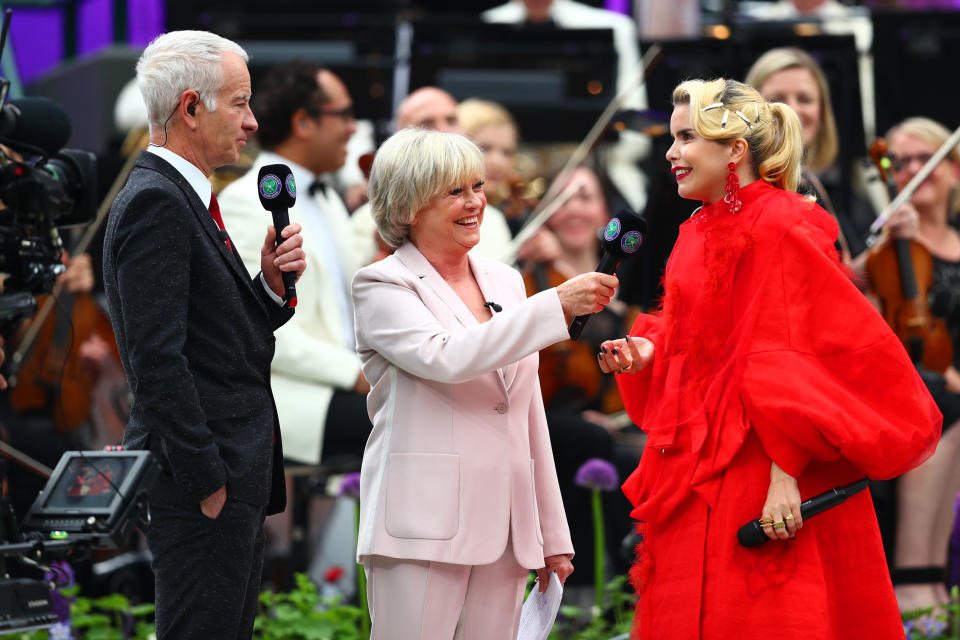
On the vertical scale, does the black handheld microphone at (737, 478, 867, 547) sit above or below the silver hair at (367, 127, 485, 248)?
below

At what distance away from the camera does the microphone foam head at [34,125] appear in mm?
3082

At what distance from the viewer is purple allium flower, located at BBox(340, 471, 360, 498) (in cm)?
430

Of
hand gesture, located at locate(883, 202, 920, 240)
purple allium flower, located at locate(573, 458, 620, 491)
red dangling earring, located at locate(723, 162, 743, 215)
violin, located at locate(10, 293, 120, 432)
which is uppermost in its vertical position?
red dangling earring, located at locate(723, 162, 743, 215)

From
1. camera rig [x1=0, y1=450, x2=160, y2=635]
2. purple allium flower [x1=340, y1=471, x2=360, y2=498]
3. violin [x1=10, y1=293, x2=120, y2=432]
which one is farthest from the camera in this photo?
violin [x1=10, y1=293, x2=120, y2=432]

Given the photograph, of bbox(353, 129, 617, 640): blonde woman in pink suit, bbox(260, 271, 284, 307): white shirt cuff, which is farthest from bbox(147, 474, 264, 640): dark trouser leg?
bbox(260, 271, 284, 307): white shirt cuff

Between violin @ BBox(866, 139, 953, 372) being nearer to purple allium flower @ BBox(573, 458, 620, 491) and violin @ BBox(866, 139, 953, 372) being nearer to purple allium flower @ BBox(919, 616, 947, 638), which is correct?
purple allium flower @ BBox(919, 616, 947, 638)

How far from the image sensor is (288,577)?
16.6 ft

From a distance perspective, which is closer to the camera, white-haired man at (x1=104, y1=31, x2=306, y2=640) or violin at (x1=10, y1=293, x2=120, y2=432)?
white-haired man at (x1=104, y1=31, x2=306, y2=640)

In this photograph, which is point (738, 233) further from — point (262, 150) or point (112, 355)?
point (112, 355)

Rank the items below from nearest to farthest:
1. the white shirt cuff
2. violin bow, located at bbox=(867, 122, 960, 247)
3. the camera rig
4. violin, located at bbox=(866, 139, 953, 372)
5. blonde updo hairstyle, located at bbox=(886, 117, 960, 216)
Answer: the camera rig < the white shirt cuff < violin bow, located at bbox=(867, 122, 960, 247) < violin, located at bbox=(866, 139, 953, 372) < blonde updo hairstyle, located at bbox=(886, 117, 960, 216)

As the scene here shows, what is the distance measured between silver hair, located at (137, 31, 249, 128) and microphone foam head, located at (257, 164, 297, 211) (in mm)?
182

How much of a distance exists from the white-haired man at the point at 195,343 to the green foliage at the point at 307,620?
1.32 m

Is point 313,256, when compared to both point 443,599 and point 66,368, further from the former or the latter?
point 443,599

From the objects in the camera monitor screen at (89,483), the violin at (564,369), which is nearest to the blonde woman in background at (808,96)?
the violin at (564,369)
